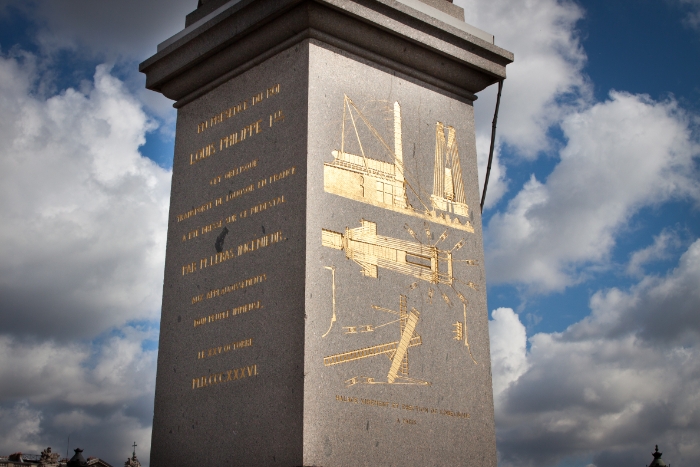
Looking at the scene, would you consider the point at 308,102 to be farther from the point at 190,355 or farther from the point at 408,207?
the point at 190,355

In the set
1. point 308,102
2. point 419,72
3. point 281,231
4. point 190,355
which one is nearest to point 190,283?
point 190,355

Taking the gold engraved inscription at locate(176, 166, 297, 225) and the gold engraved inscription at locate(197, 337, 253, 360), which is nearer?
the gold engraved inscription at locate(197, 337, 253, 360)

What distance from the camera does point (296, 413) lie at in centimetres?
824

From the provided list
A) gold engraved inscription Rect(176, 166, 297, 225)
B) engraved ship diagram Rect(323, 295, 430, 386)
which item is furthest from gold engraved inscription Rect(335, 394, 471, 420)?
gold engraved inscription Rect(176, 166, 297, 225)

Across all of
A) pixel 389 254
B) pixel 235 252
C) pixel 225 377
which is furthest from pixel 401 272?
pixel 225 377

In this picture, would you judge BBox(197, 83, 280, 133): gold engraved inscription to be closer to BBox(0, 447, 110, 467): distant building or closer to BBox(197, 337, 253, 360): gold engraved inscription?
BBox(197, 337, 253, 360): gold engraved inscription

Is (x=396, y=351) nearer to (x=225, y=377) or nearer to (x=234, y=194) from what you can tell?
(x=225, y=377)

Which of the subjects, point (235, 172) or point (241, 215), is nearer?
point (241, 215)

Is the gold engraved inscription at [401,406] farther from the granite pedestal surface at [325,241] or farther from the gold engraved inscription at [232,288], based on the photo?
the gold engraved inscription at [232,288]

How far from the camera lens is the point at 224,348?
362 inches

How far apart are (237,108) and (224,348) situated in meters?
2.48

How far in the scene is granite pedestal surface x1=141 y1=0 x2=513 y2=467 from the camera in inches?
339

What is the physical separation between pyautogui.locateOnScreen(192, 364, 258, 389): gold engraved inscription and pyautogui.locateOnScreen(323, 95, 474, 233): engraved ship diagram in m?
1.76

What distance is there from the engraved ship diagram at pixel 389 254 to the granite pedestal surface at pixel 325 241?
0.02 metres
